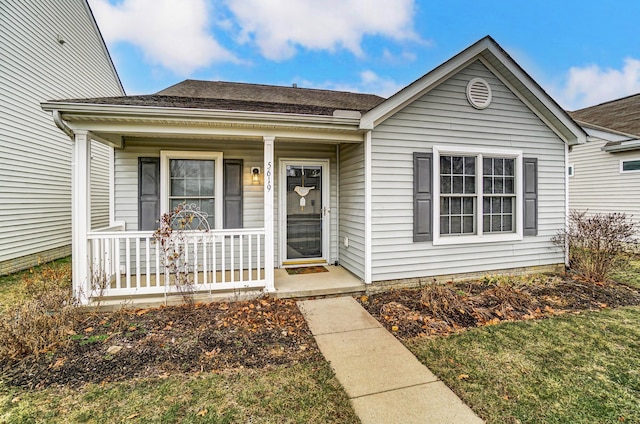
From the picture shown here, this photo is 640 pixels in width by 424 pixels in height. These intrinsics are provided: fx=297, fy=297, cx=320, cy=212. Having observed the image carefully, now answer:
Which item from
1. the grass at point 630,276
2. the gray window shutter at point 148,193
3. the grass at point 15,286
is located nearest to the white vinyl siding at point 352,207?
the gray window shutter at point 148,193

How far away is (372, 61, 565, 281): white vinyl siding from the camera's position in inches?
196

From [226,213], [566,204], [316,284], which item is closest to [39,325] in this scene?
[226,213]

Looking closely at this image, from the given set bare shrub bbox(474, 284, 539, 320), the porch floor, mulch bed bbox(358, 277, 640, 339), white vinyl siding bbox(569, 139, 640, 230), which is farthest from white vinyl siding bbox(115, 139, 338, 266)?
white vinyl siding bbox(569, 139, 640, 230)

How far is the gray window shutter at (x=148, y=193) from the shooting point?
5355 mm

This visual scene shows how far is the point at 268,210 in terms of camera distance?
179 inches

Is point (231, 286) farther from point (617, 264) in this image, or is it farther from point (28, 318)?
point (617, 264)

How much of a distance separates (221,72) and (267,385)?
17.4 meters

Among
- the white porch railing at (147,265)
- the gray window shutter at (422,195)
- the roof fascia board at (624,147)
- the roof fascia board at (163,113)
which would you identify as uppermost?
the roof fascia board at (624,147)

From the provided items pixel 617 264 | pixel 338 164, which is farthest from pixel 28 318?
pixel 617 264

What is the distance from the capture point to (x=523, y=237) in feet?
18.9

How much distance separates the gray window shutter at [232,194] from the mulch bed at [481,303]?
278 centimetres

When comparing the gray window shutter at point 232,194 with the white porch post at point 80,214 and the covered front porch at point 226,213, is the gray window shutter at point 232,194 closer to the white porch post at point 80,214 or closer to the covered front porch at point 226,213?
the covered front porch at point 226,213

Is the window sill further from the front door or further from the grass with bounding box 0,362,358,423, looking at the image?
the grass with bounding box 0,362,358,423

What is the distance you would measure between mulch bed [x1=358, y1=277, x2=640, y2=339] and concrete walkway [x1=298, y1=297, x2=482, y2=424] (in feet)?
1.22
